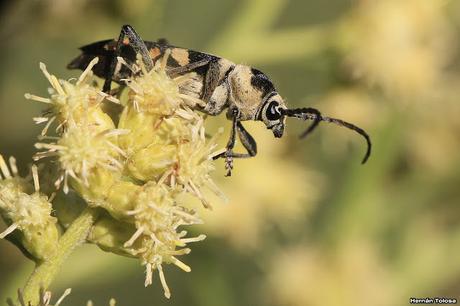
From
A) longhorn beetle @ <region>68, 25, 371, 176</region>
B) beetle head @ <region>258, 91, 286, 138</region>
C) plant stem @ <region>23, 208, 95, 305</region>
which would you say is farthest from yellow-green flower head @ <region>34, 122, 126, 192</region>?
beetle head @ <region>258, 91, 286, 138</region>

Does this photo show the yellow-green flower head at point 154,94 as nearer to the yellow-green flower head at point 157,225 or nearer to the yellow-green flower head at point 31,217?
the yellow-green flower head at point 157,225

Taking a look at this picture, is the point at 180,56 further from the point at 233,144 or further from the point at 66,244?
the point at 66,244

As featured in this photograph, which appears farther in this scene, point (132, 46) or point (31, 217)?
point (132, 46)

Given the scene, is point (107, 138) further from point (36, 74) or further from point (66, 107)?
point (36, 74)

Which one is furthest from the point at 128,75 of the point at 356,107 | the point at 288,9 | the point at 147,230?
the point at 288,9

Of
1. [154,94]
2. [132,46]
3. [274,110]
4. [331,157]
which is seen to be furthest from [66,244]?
[331,157]

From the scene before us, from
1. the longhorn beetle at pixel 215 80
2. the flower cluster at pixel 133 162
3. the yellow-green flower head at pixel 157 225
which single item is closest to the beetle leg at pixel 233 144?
the longhorn beetle at pixel 215 80
